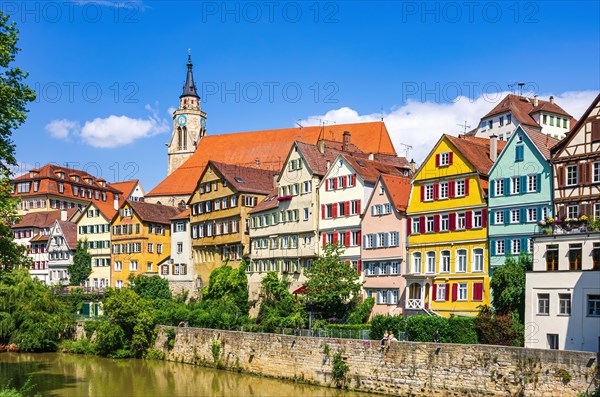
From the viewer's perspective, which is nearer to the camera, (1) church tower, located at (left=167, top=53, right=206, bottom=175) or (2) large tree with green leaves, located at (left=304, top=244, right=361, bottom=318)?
(2) large tree with green leaves, located at (left=304, top=244, right=361, bottom=318)

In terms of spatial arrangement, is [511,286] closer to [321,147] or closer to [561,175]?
[561,175]

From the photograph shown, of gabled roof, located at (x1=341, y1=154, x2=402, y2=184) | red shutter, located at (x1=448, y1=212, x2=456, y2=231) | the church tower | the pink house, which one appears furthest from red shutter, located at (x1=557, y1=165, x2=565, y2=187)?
the church tower

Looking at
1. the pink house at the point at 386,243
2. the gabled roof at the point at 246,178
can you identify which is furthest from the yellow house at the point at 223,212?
the pink house at the point at 386,243

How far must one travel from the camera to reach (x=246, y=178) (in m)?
68.2

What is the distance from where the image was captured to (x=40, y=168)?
110 meters

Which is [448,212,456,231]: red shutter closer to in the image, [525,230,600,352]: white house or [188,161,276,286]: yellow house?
[525,230,600,352]: white house

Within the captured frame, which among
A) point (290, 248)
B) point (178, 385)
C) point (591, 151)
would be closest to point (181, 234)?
point (290, 248)

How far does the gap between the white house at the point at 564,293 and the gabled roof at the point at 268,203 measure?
2661 centimetres

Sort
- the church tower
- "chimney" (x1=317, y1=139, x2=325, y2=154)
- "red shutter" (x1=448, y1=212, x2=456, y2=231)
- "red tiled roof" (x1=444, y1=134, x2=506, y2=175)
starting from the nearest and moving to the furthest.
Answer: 1. "red tiled roof" (x1=444, y1=134, x2=506, y2=175)
2. "red shutter" (x1=448, y1=212, x2=456, y2=231)
3. "chimney" (x1=317, y1=139, x2=325, y2=154)
4. the church tower

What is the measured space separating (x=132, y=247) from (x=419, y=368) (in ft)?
149

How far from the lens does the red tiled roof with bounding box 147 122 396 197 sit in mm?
84000

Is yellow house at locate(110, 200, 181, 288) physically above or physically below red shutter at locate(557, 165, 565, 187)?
below

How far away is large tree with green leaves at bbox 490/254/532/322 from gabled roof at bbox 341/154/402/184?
14.2 m

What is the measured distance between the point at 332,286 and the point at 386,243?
467 centimetres
